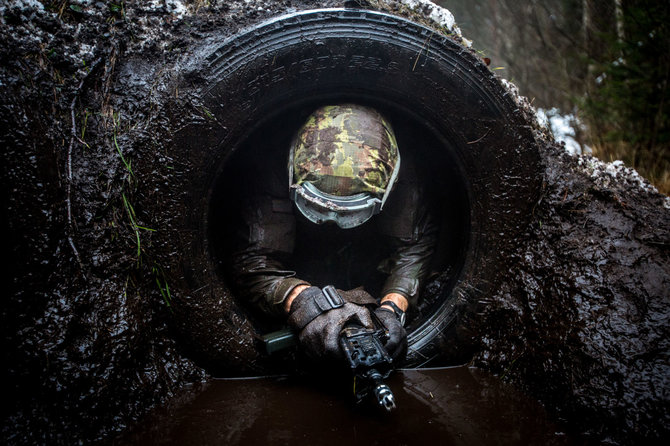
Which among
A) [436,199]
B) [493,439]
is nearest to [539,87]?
[436,199]

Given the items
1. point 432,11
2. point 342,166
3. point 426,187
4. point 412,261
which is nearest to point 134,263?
point 342,166

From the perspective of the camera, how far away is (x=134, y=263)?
173 centimetres

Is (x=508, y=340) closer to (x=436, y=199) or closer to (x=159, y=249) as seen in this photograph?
(x=436, y=199)

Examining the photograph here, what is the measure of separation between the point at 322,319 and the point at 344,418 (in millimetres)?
431

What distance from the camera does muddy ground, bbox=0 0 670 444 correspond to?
4.88 feet

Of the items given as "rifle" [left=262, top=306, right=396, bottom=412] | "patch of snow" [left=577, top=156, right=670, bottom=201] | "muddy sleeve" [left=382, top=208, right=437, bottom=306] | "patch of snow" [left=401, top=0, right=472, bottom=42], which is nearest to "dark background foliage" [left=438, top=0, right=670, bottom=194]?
"patch of snow" [left=401, top=0, right=472, bottom=42]

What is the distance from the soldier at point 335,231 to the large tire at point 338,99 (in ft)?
0.68

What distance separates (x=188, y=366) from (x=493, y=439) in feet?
4.32

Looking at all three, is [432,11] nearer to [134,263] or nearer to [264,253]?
[264,253]

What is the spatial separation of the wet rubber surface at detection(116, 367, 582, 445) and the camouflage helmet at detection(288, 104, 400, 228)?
2.63 feet

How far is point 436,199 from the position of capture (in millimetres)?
2545

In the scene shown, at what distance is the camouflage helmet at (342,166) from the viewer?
188cm

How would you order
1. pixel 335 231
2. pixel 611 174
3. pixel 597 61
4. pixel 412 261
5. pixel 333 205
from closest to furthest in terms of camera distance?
1. pixel 333 205
2. pixel 611 174
3. pixel 412 261
4. pixel 335 231
5. pixel 597 61

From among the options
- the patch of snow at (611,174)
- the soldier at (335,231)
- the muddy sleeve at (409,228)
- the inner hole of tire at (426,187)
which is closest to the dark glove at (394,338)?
the soldier at (335,231)
